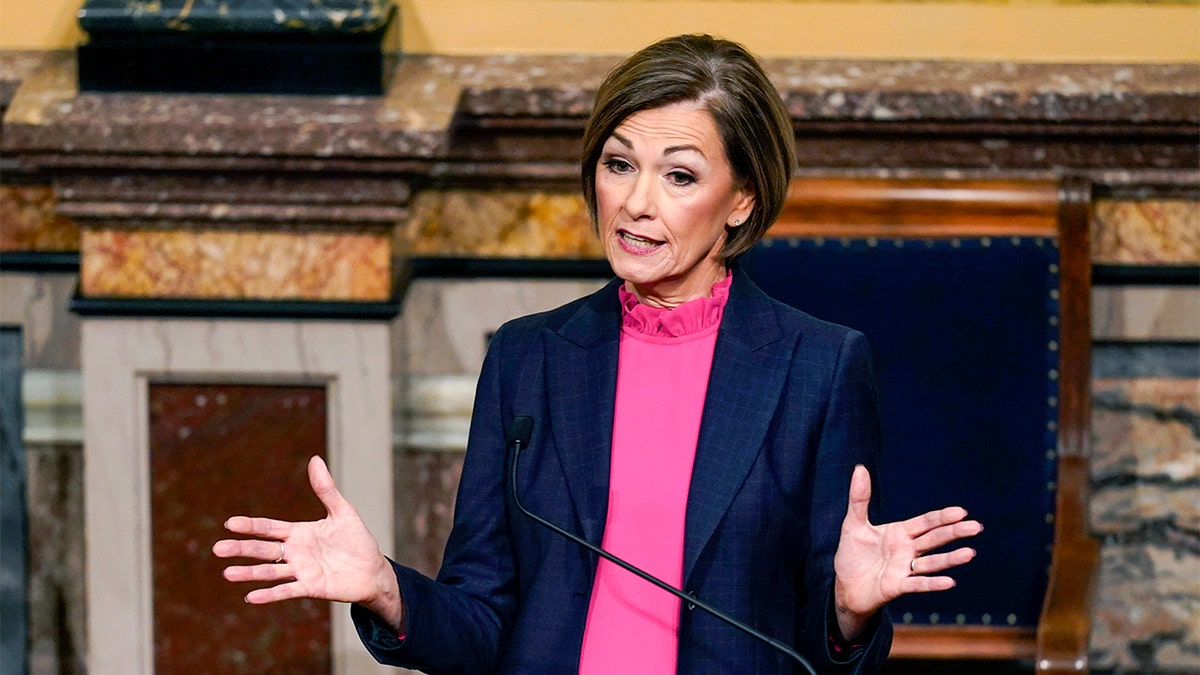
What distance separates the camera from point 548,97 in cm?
276

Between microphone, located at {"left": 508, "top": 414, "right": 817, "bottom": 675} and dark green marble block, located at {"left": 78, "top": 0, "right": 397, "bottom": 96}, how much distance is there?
1.23 meters

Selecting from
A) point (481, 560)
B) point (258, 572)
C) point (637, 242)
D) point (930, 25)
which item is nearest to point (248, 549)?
point (258, 572)

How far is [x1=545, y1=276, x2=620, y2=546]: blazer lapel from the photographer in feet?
5.40

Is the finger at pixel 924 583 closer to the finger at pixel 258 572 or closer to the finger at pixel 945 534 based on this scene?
the finger at pixel 945 534

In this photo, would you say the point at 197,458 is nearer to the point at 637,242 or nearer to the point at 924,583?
the point at 637,242

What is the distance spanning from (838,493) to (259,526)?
0.61 m

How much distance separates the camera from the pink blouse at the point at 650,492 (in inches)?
64.1

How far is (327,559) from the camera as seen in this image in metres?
1.57

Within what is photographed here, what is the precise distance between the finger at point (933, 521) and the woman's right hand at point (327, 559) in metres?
0.54

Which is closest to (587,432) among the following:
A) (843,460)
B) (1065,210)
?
(843,460)

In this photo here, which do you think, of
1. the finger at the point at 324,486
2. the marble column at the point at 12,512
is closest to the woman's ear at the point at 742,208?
the finger at the point at 324,486

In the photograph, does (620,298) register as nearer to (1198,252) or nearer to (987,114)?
(987,114)

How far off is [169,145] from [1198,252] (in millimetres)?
1894

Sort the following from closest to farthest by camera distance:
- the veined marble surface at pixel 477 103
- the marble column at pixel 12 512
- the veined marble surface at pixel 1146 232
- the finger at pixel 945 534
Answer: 1. the finger at pixel 945 534
2. the veined marble surface at pixel 477 103
3. the veined marble surface at pixel 1146 232
4. the marble column at pixel 12 512
